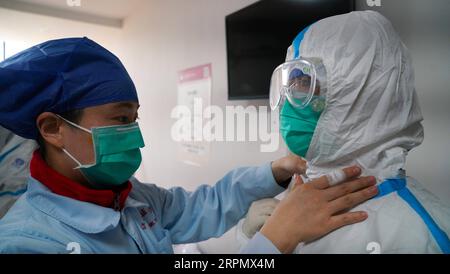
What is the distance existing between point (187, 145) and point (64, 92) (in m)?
0.73

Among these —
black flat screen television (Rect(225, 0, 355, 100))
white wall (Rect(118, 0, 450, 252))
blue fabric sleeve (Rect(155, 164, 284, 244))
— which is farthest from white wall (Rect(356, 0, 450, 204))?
blue fabric sleeve (Rect(155, 164, 284, 244))

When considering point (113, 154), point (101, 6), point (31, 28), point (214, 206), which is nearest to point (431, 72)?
point (214, 206)

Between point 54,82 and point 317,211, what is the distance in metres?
0.63

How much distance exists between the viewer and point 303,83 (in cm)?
65

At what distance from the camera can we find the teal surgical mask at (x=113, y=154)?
68 cm

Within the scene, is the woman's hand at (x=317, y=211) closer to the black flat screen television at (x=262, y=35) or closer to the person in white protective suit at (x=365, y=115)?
the person in white protective suit at (x=365, y=115)

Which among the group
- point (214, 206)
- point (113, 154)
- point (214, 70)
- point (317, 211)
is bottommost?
point (214, 206)

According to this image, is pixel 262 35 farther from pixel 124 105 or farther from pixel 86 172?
pixel 86 172

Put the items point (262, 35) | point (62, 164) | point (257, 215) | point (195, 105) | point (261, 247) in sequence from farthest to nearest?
point (195, 105), point (262, 35), point (257, 215), point (62, 164), point (261, 247)

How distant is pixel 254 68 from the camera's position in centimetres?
114

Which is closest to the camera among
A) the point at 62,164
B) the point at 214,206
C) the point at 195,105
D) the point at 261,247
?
the point at 261,247

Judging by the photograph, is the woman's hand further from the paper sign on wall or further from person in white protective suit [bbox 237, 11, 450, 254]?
the paper sign on wall

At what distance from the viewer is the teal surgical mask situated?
0.68 metres
